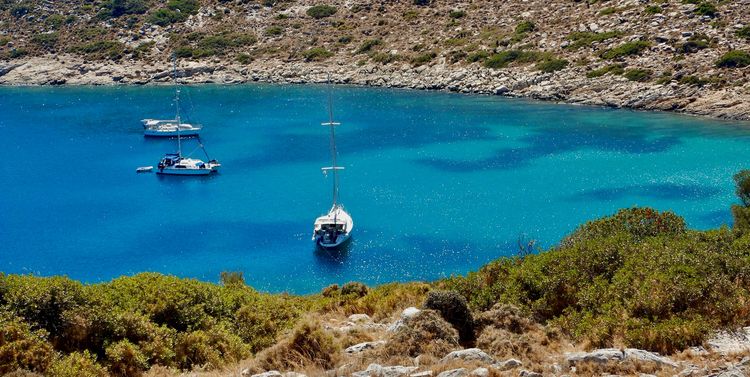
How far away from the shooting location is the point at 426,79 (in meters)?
87.5

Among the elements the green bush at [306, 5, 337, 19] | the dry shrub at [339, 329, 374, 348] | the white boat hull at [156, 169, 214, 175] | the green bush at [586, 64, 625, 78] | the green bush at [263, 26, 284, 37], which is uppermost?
the green bush at [306, 5, 337, 19]

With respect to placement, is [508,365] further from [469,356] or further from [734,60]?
[734,60]

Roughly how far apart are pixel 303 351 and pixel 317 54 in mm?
86768

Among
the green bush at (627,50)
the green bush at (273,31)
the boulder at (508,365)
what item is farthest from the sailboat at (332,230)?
the green bush at (273,31)

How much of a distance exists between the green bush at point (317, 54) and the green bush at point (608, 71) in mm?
36817

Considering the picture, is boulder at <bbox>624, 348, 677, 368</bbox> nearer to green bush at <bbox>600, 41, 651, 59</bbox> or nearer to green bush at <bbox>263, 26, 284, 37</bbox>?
green bush at <bbox>600, 41, 651, 59</bbox>

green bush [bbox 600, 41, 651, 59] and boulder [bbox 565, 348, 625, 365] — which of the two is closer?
boulder [bbox 565, 348, 625, 365]

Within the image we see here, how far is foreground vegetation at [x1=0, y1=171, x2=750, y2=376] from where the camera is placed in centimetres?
1440

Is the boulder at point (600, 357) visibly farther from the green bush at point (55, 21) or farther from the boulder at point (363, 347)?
the green bush at point (55, 21)

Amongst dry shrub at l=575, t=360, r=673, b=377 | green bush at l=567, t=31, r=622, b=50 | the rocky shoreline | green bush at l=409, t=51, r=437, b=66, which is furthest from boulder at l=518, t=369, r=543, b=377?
green bush at l=409, t=51, r=437, b=66

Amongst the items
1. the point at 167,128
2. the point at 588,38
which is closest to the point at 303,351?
the point at 167,128

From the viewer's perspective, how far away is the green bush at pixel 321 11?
360 ft

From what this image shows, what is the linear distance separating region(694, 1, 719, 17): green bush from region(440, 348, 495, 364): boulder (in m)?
77.1

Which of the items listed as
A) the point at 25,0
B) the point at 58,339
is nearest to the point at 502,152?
the point at 58,339
